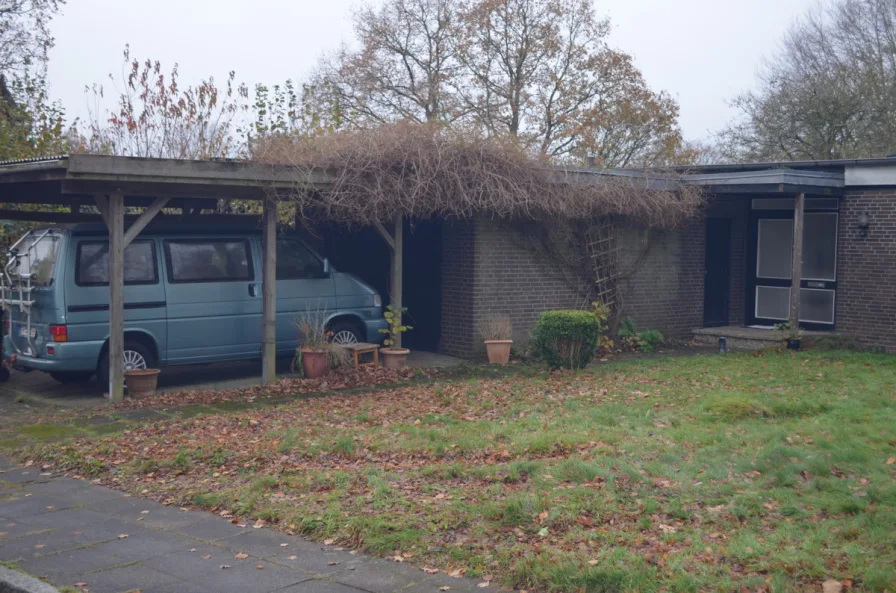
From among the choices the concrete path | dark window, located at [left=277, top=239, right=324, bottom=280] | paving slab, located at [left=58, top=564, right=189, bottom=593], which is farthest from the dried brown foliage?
paving slab, located at [left=58, top=564, right=189, bottom=593]

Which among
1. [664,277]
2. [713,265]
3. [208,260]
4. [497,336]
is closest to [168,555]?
[208,260]

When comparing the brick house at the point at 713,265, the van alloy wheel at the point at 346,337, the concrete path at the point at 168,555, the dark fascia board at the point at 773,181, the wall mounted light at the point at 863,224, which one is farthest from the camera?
the wall mounted light at the point at 863,224

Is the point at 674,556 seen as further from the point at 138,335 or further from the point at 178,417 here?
the point at 138,335

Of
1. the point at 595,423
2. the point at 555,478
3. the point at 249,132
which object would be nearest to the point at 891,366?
the point at 595,423

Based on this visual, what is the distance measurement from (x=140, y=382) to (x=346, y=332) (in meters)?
3.30

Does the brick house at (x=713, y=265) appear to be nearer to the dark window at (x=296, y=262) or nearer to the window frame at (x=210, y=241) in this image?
the dark window at (x=296, y=262)

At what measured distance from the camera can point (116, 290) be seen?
1023 centimetres

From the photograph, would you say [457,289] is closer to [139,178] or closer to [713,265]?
[139,178]

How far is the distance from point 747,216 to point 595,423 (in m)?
10.7

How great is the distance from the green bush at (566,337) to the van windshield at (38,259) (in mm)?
6399

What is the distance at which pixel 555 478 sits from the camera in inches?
261

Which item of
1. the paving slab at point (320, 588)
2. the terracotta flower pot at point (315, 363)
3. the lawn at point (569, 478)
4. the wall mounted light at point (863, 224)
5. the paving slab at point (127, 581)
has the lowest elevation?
the paving slab at point (127, 581)

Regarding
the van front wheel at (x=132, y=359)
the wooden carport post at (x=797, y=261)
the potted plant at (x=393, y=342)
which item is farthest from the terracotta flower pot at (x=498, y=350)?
the wooden carport post at (x=797, y=261)

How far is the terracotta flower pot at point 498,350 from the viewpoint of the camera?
44.6 ft
